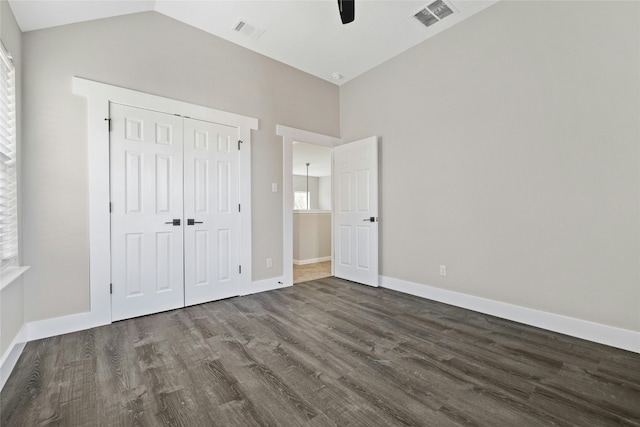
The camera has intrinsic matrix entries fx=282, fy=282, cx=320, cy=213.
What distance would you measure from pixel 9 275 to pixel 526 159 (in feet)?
14.4

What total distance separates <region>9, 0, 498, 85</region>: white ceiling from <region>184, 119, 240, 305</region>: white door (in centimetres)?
118

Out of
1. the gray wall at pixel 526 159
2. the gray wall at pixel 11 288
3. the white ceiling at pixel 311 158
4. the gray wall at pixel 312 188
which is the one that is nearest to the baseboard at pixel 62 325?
the gray wall at pixel 11 288

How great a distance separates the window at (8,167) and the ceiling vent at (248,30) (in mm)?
2147

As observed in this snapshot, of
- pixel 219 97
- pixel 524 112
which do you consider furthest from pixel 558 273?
pixel 219 97

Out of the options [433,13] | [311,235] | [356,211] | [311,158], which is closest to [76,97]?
[356,211]

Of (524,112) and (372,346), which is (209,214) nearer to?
(372,346)

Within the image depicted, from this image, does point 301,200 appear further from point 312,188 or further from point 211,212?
point 211,212

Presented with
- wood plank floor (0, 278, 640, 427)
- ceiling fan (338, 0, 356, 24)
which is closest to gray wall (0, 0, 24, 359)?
wood plank floor (0, 278, 640, 427)

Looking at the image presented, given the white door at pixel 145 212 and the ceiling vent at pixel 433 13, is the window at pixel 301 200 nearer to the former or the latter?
the white door at pixel 145 212

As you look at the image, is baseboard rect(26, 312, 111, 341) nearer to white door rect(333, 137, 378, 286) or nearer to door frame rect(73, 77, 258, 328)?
door frame rect(73, 77, 258, 328)

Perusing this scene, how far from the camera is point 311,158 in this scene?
8.73 metres

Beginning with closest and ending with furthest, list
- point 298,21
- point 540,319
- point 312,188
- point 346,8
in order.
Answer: point 346,8, point 540,319, point 298,21, point 312,188

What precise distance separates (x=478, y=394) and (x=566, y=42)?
119 inches

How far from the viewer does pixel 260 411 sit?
156 centimetres
